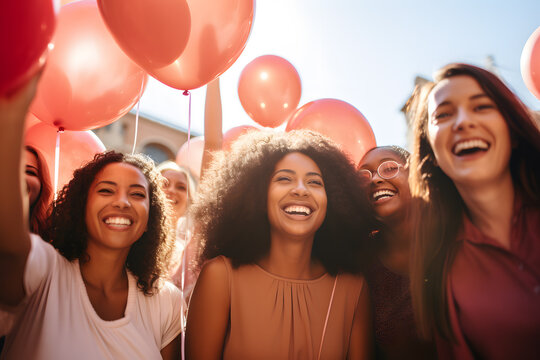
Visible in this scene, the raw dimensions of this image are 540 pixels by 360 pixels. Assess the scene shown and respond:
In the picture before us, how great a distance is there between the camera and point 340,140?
10.0 ft

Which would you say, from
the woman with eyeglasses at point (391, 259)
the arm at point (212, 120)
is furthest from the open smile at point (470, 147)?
the arm at point (212, 120)

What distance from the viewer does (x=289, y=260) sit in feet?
7.27

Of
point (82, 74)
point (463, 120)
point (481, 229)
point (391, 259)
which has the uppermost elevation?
point (82, 74)

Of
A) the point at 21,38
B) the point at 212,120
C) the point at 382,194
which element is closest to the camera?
the point at 21,38

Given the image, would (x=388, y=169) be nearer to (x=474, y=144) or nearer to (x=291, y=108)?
(x=474, y=144)

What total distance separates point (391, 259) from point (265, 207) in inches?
34.7

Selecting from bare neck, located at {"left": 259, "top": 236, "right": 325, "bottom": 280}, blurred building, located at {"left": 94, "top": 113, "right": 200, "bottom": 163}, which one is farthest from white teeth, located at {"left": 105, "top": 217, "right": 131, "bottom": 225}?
blurred building, located at {"left": 94, "top": 113, "right": 200, "bottom": 163}

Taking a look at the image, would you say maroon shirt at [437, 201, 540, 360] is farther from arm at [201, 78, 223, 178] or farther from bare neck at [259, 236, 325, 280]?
arm at [201, 78, 223, 178]

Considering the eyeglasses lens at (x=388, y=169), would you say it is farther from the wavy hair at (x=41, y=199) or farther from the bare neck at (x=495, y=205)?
the wavy hair at (x=41, y=199)

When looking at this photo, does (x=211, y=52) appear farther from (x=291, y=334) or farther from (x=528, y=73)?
(x=528, y=73)

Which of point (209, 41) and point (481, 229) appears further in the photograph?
point (209, 41)

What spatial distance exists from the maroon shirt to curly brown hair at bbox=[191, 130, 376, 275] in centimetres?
83

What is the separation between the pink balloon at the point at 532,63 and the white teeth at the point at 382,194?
135 cm


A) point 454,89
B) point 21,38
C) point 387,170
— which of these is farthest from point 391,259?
point 21,38
